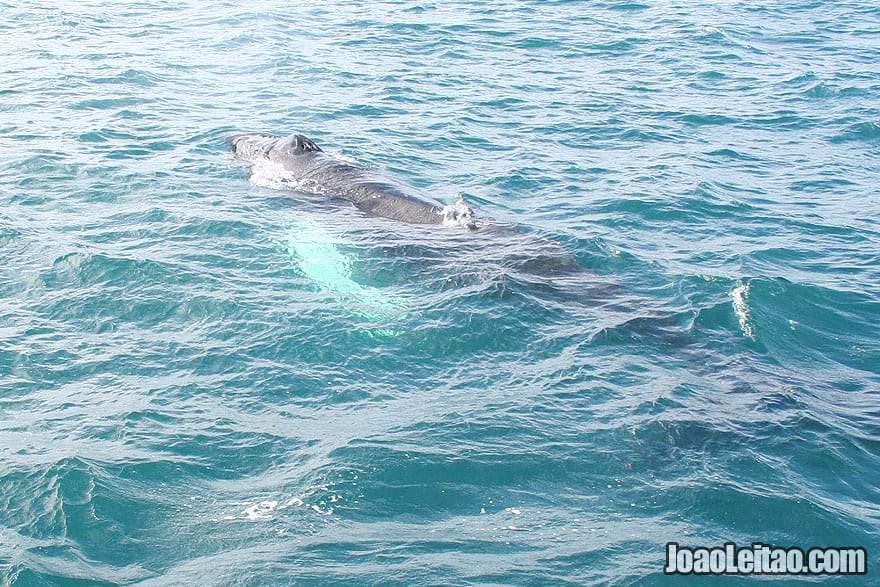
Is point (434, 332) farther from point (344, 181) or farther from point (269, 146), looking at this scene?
point (269, 146)

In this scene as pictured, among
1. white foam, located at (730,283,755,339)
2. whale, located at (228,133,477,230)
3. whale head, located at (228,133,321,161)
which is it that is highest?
whale head, located at (228,133,321,161)

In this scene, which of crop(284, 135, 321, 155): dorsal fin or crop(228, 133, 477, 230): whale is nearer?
crop(228, 133, 477, 230): whale

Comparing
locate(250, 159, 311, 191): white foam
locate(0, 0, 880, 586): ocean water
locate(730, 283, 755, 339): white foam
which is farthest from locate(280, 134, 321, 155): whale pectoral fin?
locate(730, 283, 755, 339): white foam

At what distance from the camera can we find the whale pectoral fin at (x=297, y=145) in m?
21.4

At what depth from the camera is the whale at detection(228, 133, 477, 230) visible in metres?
18.9

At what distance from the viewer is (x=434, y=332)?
14773 mm

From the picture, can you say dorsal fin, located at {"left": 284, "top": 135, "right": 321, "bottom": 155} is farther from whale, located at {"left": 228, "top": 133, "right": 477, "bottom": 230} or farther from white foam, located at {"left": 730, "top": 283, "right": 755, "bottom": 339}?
white foam, located at {"left": 730, "top": 283, "right": 755, "bottom": 339}

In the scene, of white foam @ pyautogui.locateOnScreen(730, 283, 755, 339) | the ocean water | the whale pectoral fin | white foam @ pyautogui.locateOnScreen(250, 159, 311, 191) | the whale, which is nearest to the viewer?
the ocean water

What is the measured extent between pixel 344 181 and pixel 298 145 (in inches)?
72.2

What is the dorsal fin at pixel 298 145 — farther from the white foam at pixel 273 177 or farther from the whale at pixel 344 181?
the white foam at pixel 273 177

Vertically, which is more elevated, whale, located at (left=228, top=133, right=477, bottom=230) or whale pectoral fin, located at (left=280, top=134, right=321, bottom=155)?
whale pectoral fin, located at (left=280, top=134, right=321, bottom=155)

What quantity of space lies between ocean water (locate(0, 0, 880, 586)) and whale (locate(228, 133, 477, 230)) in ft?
2.03

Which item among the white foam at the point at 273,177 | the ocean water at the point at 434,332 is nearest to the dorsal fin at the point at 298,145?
the white foam at the point at 273,177

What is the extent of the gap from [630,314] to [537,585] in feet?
21.9
